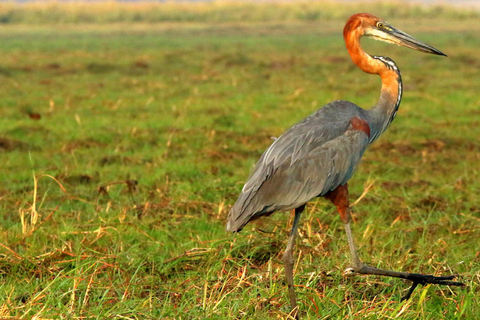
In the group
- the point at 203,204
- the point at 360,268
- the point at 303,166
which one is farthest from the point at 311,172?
the point at 203,204

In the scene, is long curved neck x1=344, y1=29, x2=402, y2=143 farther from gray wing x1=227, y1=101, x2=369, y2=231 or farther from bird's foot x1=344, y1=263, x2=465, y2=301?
bird's foot x1=344, y1=263, x2=465, y2=301

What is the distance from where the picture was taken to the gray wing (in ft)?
13.4

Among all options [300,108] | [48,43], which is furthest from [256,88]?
[48,43]

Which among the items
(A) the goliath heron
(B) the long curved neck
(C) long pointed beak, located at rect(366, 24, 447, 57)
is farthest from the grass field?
(C) long pointed beak, located at rect(366, 24, 447, 57)

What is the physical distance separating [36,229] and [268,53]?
21.9m

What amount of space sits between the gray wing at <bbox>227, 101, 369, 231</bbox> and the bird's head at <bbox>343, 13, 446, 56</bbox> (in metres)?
0.67

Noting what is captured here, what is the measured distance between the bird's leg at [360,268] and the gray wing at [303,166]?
0.26 feet

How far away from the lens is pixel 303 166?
411cm

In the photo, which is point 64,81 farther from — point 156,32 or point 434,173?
point 156,32

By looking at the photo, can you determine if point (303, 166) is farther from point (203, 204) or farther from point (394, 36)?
point (203, 204)

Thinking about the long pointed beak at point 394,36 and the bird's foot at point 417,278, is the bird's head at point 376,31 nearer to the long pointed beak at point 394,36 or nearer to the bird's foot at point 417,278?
the long pointed beak at point 394,36

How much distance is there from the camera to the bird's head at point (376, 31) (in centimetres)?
452

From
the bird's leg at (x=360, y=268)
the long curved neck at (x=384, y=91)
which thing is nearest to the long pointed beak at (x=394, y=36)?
the long curved neck at (x=384, y=91)

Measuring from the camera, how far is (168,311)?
3818mm
